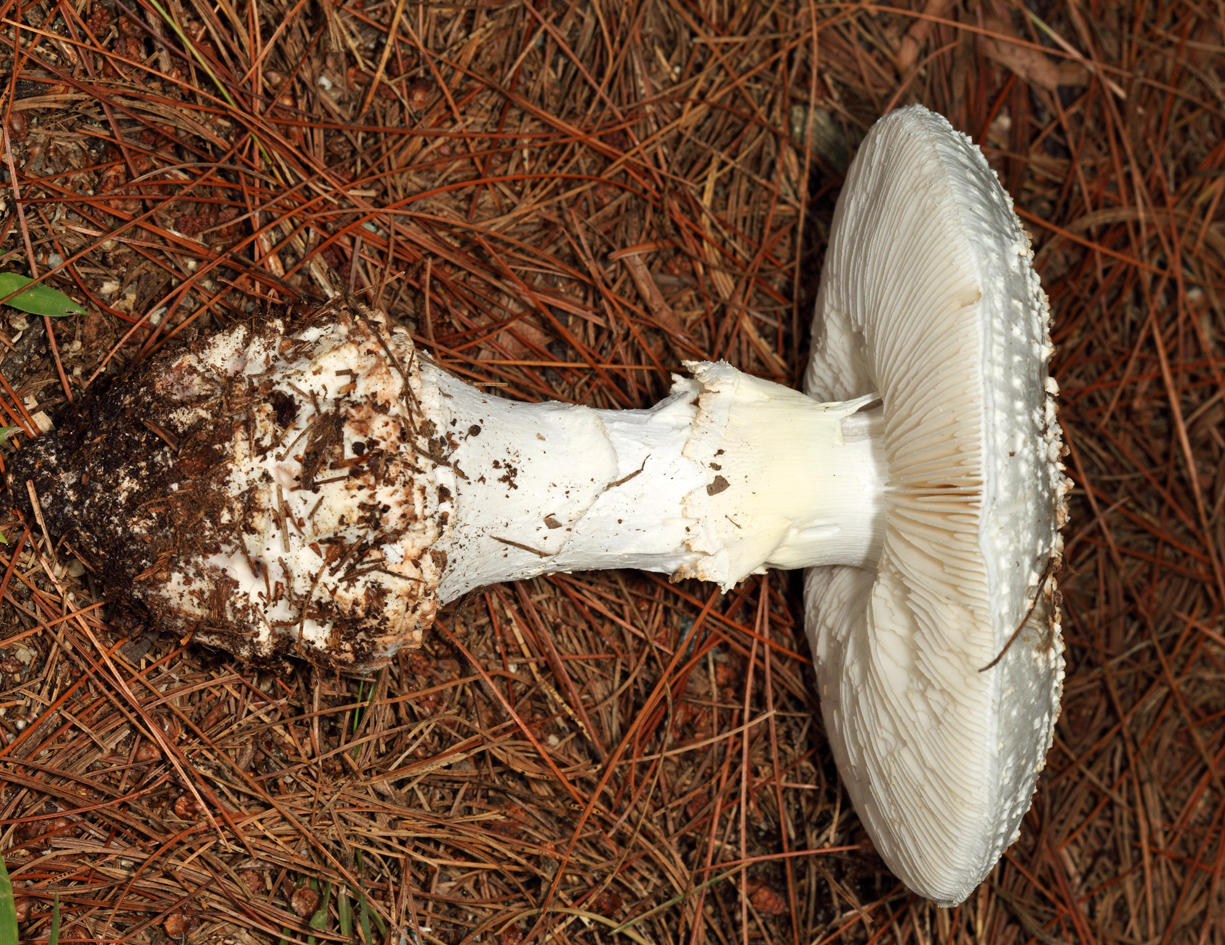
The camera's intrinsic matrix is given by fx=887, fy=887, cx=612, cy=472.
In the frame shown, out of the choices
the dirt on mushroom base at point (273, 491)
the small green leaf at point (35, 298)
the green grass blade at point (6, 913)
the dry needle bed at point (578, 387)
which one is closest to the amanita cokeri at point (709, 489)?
the dirt on mushroom base at point (273, 491)

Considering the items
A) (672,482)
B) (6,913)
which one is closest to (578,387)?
(672,482)

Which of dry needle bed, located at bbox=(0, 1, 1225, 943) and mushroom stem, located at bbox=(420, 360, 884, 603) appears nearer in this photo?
mushroom stem, located at bbox=(420, 360, 884, 603)

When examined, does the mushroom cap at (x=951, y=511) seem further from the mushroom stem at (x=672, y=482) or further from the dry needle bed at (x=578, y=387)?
the dry needle bed at (x=578, y=387)

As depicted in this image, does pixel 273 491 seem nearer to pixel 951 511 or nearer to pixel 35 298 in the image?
pixel 35 298

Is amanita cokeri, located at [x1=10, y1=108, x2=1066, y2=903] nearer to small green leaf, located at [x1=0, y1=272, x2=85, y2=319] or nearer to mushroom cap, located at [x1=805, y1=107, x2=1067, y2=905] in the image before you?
mushroom cap, located at [x1=805, y1=107, x2=1067, y2=905]

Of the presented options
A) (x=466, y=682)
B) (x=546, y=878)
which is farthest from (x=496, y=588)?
(x=546, y=878)

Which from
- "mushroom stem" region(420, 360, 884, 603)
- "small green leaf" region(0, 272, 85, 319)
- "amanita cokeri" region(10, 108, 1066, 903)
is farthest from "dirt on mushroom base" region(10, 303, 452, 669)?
"small green leaf" region(0, 272, 85, 319)
